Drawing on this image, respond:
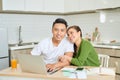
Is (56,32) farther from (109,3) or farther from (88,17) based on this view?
(88,17)

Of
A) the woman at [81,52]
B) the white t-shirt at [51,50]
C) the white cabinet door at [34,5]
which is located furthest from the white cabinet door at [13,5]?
the woman at [81,52]

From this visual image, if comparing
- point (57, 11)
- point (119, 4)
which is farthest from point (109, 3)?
point (57, 11)

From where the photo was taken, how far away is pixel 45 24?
15.4 feet

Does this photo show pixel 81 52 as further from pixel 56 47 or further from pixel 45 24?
pixel 45 24

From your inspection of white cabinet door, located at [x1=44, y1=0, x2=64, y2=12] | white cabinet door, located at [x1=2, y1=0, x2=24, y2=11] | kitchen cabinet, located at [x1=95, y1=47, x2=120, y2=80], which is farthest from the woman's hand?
white cabinet door, located at [x1=44, y1=0, x2=64, y2=12]

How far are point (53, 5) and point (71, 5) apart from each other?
0.41m

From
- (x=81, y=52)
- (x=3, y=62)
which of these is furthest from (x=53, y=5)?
(x=81, y=52)

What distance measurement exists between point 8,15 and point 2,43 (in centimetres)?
92

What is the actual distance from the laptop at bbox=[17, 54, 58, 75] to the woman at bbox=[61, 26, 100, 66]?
380 mm

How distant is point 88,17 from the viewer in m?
4.46

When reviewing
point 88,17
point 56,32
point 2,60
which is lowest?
point 2,60

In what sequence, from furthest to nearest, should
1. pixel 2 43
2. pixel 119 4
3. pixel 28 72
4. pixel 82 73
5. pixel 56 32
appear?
pixel 119 4
pixel 2 43
pixel 56 32
pixel 28 72
pixel 82 73

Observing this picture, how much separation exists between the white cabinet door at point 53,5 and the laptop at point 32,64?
2582 mm

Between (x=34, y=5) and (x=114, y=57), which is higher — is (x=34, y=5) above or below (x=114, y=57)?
above
